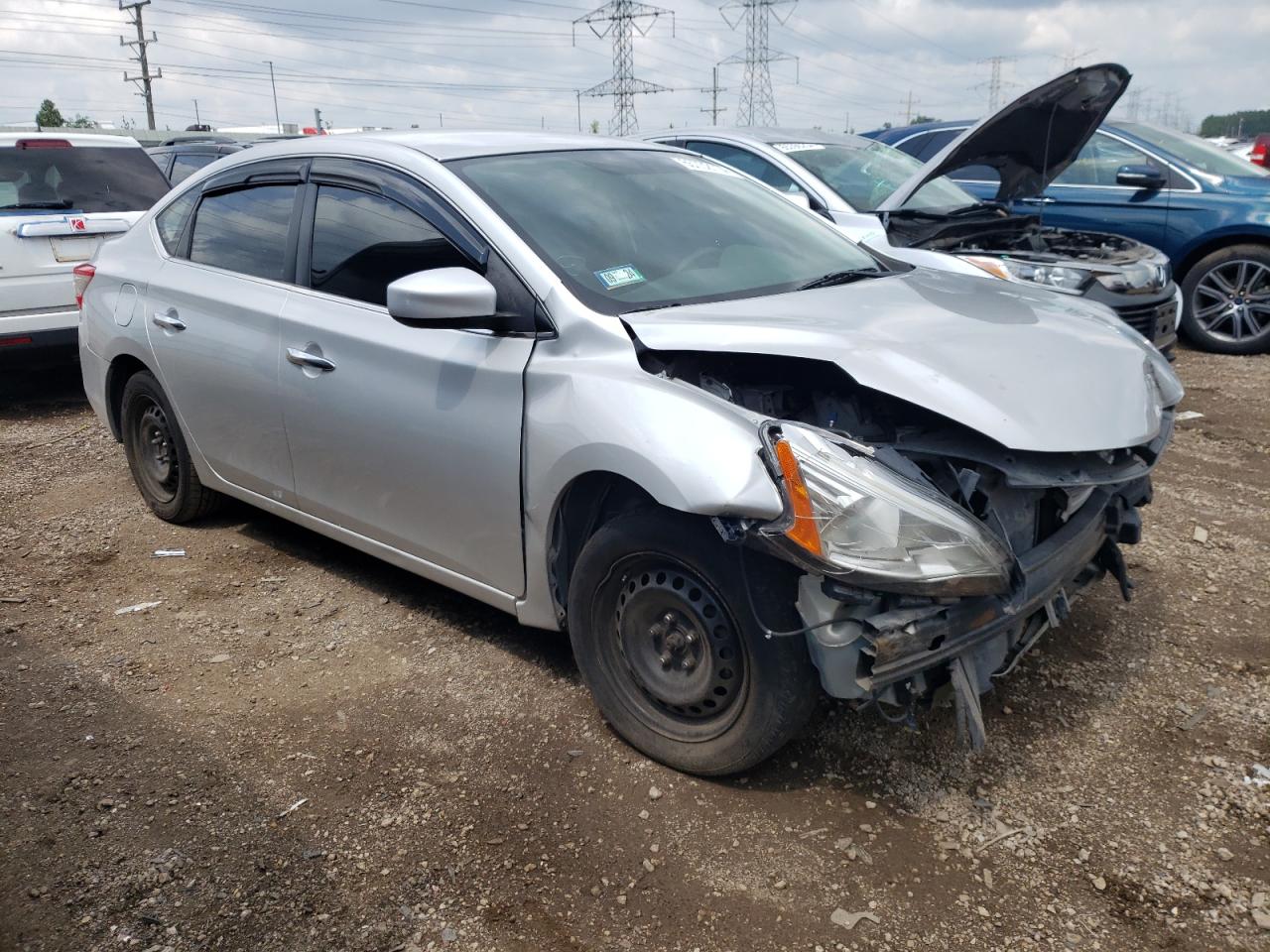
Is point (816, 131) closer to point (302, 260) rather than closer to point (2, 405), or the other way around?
point (302, 260)

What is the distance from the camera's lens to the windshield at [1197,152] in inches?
341

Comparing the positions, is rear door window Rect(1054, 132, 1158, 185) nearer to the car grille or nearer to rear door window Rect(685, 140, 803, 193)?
the car grille

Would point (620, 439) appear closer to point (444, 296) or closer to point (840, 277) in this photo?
point (444, 296)

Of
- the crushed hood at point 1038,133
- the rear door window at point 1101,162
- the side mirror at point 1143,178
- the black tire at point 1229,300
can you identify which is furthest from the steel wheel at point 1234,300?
the crushed hood at point 1038,133

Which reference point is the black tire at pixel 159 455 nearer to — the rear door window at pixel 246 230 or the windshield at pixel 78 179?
the rear door window at pixel 246 230

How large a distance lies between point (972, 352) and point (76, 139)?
293 inches

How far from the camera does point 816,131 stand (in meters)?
8.10

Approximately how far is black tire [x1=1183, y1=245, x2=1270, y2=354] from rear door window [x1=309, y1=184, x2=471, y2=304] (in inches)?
288

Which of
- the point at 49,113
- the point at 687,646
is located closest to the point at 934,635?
the point at 687,646

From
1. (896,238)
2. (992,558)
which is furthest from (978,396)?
(896,238)

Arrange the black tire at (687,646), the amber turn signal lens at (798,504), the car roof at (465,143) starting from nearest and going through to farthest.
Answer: the amber turn signal lens at (798,504)
the black tire at (687,646)
the car roof at (465,143)

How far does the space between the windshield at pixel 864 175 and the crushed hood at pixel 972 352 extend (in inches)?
160

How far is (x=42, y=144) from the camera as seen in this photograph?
24.8 ft

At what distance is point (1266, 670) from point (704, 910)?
2.20 meters
